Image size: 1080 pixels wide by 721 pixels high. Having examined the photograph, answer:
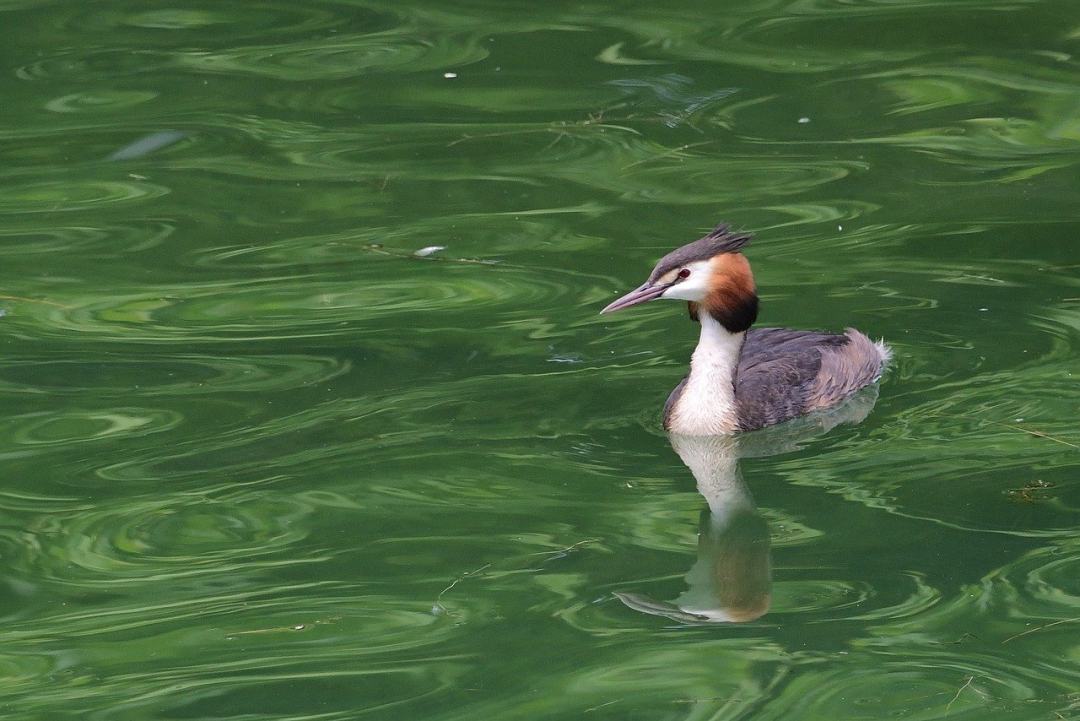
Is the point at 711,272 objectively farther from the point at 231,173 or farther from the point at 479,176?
the point at 231,173

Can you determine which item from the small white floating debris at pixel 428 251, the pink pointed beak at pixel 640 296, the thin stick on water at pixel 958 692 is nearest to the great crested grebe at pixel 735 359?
the pink pointed beak at pixel 640 296

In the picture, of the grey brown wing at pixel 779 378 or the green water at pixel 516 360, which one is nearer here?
the green water at pixel 516 360

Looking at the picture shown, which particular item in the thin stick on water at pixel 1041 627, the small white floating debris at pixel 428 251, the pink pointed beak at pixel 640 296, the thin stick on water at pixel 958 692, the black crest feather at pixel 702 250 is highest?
the black crest feather at pixel 702 250

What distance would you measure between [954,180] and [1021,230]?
29.9 inches

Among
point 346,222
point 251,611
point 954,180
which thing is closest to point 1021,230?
point 954,180

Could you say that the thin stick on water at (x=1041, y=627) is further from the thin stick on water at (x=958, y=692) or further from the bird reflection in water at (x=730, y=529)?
the bird reflection in water at (x=730, y=529)

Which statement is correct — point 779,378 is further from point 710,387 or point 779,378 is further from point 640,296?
point 640,296

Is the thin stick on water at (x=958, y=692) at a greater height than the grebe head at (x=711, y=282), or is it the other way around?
the grebe head at (x=711, y=282)

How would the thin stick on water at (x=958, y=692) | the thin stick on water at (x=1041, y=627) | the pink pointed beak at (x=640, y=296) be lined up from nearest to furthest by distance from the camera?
the thin stick on water at (x=958, y=692) → the thin stick on water at (x=1041, y=627) → the pink pointed beak at (x=640, y=296)

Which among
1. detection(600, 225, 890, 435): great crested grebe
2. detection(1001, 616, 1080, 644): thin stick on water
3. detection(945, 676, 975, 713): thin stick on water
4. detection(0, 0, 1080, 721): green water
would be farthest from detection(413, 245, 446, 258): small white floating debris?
detection(945, 676, 975, 713): thin stick on water

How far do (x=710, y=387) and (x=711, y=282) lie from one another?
1.31ft

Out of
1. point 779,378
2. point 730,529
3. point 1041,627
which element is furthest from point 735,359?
point 1041,627

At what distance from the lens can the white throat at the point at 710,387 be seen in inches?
271

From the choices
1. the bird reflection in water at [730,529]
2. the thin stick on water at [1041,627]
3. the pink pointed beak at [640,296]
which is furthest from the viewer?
the pink pointed beak at [640,296]
